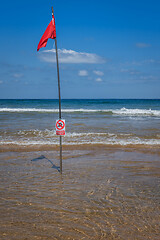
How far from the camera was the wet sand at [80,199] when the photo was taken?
3.41 metres

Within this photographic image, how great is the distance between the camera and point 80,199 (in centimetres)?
448

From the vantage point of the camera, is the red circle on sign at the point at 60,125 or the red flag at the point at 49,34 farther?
the red circle on sign at the point at 60,125

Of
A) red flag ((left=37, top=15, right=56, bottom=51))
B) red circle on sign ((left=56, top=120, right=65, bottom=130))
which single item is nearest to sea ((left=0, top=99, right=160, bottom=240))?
red circle on sign ((left=56, top=120, right=65, bottom=130))

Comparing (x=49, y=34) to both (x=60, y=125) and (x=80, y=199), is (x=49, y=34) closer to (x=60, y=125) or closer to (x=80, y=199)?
(x=60, y=125)

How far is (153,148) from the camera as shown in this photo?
9.59m

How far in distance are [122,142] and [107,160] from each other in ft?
11.1

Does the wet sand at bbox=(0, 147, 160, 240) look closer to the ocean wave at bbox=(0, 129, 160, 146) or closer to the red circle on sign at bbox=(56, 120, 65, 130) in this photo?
the red circle on sign at bbox=(56, 120, 65, 130)

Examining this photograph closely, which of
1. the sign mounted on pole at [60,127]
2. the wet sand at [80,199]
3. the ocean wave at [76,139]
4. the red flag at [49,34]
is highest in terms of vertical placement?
the red flag at [49,34]

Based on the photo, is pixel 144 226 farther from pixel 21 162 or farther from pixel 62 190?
pixel 21 162

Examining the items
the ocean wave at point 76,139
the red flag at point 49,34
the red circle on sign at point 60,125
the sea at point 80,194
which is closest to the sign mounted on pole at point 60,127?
the red circle on sign at point 60,125

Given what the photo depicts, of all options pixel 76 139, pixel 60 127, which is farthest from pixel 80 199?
pixel 76 139

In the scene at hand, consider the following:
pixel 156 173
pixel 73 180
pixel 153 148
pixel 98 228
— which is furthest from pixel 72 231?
pixel 153 148

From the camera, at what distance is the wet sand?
11.2ft

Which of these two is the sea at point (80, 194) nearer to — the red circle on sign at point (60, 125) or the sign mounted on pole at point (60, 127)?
the sign mounted on pole at point (60, 127)
